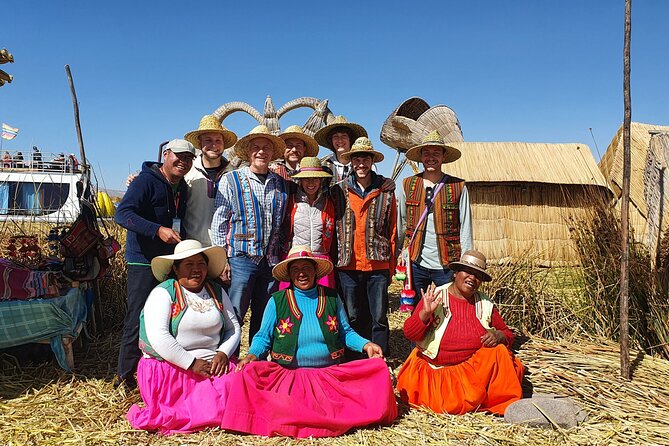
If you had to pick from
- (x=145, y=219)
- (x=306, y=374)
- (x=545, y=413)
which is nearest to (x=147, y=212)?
(x=145, y=219)

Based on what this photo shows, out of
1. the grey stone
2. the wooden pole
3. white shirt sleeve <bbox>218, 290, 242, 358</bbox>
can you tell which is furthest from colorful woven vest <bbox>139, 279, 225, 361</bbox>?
the wooden pole

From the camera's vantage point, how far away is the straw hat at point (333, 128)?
4.66m

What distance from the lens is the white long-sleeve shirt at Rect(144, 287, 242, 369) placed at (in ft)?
10.6

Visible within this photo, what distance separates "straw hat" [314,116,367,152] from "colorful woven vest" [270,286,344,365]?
5.74 feet

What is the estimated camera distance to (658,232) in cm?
418

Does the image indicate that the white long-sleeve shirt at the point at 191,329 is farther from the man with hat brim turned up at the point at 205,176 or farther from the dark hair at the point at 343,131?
the dark hair at the point at 343,131

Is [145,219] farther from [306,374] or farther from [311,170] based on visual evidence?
[306,374]

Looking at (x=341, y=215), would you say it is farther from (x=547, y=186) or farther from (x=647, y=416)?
(x=547, y=186)

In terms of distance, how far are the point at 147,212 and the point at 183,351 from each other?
1058 millimetres

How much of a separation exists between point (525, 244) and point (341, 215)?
8.08 m

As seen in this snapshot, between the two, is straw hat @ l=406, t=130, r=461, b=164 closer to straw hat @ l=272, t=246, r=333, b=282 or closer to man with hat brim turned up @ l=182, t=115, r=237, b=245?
straw hat @ l=272, t=246, r=333, b=282

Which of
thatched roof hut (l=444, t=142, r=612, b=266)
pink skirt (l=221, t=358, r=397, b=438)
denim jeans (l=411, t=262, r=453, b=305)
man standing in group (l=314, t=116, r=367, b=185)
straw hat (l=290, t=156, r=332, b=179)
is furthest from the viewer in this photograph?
thatched roof hut (l=444, t=142, r=612, b=266)

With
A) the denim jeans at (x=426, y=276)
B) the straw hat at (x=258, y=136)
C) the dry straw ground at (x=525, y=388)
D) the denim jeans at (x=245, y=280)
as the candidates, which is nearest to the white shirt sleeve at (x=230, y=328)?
the denim jeans at (x=245, y=280)

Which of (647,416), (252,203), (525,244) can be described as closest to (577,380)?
(647,416)
